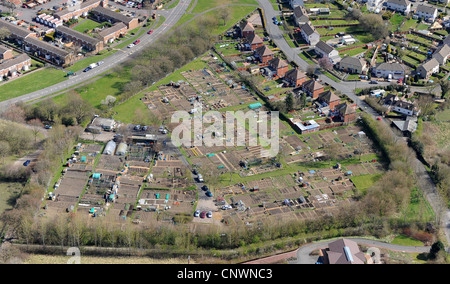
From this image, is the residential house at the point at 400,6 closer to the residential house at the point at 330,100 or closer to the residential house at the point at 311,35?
the residential house at the point at 311,35

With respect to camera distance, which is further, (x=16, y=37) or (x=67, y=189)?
(x=16, y=37)

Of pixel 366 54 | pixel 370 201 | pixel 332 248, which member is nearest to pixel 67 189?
pixel 332 248

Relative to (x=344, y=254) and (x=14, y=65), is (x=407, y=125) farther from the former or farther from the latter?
(x=14, y=65)

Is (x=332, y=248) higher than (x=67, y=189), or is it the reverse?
(x=332, y=248)

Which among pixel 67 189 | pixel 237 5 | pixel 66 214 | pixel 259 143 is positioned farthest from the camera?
pixel 237 5

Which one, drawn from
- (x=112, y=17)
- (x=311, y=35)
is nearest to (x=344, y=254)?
(x=311, y=35)

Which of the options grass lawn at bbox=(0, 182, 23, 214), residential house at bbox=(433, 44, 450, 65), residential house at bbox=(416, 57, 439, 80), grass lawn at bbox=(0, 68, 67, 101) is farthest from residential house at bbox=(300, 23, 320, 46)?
grass lawn at bbox=(0, 182, 23, 214)

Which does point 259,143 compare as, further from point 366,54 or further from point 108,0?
point 108,0

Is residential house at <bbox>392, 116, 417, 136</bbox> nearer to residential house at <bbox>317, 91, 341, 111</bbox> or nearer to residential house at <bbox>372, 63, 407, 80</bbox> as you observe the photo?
residential house at <bbox>317, 91, 341, 111</bbox>
